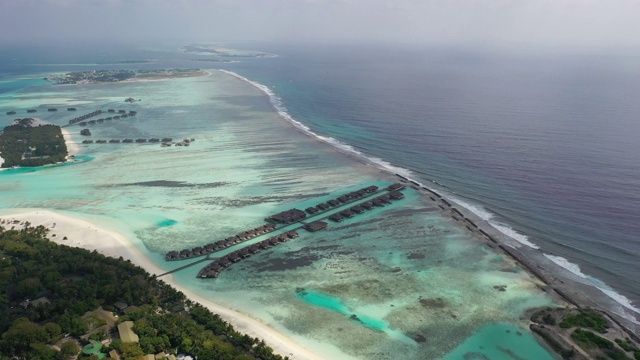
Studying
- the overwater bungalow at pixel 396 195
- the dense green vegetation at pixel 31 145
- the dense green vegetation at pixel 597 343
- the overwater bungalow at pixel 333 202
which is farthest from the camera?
the dense green vegetation at pixel 31 145

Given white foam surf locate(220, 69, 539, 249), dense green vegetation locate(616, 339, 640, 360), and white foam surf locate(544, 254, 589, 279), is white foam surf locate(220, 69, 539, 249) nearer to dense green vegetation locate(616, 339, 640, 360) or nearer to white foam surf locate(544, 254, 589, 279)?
white foam surf locate(544, 254, 589, 279)

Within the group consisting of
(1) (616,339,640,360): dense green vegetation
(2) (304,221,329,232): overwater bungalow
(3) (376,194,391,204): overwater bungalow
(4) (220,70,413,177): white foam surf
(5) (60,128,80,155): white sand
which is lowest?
(1) (616,339,640,360): dense green vegetation

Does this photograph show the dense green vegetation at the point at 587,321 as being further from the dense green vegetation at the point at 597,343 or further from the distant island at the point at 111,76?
the distant island at the point at 111,76

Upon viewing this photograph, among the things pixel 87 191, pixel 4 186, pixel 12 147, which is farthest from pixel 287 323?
pixel 12 147

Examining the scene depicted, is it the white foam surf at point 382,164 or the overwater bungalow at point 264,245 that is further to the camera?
the white foam surf at point 382,164

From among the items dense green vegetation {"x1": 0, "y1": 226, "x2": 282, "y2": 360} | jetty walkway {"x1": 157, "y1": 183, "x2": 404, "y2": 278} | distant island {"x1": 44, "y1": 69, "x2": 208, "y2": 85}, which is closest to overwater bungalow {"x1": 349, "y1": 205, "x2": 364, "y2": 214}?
jetty walkway {"x1": 157, "y1": 183, "x2": 404, "y2": 278}

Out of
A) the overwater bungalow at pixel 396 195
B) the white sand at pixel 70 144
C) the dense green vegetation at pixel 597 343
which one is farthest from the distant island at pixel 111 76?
the dense green vegetation at pixel 597 343

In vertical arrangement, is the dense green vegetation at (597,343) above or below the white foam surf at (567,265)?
below
